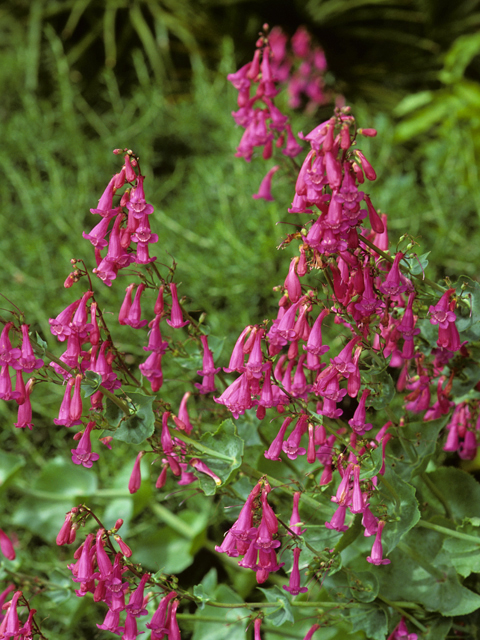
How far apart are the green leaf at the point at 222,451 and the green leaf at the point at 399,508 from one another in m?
0.20

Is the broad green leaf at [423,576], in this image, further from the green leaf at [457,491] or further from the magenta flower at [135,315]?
the magenta flower at [135,315]

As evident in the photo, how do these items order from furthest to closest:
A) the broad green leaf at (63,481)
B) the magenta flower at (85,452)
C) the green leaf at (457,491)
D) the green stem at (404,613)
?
the broad green leaf at (63,481) → the green leaf at (457,491) → the green stem at (404,613) → the magenta flower at (85,452)

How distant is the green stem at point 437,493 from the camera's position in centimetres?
97

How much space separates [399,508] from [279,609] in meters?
0.23

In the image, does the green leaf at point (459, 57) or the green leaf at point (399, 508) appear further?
the green leaf at point (459, 57)

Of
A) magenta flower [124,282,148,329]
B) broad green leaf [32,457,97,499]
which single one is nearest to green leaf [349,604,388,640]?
magenta flower [124,282,148,329]

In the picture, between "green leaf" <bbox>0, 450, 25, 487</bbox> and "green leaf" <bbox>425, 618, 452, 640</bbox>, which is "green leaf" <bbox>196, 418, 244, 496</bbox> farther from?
"green leaf" <bbox>0, 450, 25, 487</bbox>

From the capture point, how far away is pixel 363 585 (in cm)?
91

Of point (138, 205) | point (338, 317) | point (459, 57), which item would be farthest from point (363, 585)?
point (459, 57)

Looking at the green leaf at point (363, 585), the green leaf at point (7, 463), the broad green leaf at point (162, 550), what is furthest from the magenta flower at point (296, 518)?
the green leaf at point (7, 463)

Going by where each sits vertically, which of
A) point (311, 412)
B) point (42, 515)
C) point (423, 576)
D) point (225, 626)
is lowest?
point (42, 515)

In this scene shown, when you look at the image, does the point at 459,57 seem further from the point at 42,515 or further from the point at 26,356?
the point at 26,356

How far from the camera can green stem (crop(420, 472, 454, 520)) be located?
3.17ft

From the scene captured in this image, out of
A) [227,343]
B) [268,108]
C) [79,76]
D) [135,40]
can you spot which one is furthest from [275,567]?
[135,40]
